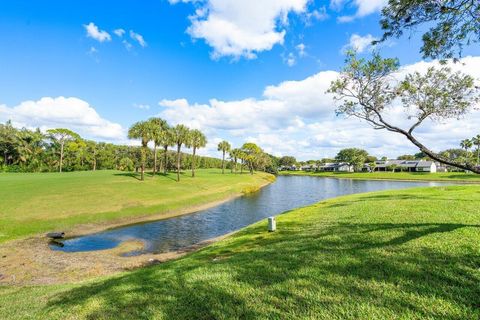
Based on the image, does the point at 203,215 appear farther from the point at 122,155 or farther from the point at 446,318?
the point at 122,155

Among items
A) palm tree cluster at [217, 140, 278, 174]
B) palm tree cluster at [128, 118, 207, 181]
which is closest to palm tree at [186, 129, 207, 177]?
palm tree cluster at [128, 118, 207, 181]

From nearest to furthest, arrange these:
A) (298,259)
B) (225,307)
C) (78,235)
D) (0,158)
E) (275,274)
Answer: (225,307), (275,274), (298,259), (78,235), (0,158)

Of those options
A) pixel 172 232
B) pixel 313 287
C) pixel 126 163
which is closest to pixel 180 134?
pixel 172 232

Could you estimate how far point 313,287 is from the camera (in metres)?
6.21

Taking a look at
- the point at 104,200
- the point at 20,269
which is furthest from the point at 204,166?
the point at 20,269

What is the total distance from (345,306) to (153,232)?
74.9ft

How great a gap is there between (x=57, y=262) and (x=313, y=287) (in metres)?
17.5

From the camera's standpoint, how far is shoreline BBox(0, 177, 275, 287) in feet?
45.2

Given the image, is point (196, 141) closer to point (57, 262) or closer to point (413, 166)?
point (57, 262)

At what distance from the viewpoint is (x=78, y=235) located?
23500 millimetres

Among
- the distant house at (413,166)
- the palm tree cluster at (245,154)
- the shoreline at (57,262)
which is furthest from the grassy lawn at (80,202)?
the distant house at (413,166)

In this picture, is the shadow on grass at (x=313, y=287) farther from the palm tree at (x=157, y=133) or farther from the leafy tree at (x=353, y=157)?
the leafy tree at (x=353, y=157)

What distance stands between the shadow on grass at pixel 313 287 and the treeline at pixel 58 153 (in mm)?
56393

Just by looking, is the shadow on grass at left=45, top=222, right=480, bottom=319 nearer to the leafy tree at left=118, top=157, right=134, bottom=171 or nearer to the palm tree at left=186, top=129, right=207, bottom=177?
the palm tree at left=186, top=129, right=207, bottom=177
